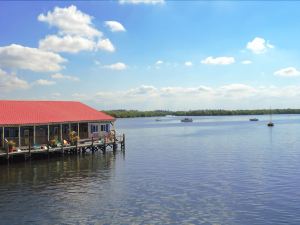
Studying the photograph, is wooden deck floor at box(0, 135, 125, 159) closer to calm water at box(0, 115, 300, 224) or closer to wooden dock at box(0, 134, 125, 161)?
wooden dock at box(0, 134, 125, 161)

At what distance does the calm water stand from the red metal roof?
4822 millimetres

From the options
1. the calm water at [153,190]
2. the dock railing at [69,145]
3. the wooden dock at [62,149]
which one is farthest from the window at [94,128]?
the calm water at [153,190]

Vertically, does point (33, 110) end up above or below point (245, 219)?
above

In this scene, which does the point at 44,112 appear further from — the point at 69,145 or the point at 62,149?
the point at 62,149

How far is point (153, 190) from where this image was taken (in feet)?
94.9

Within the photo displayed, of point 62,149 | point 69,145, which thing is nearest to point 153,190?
point 62,149

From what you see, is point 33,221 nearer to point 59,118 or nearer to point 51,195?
point 51,195

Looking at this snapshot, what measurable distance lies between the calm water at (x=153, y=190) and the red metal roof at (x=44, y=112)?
15.8 ft

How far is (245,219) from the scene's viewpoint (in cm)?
2170

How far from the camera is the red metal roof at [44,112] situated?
43.8 meters

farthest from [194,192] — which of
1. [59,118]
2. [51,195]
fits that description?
[59,118]

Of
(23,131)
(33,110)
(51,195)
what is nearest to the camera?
(51,195)

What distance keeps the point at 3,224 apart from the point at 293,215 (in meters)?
16.1

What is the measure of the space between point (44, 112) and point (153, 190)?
81.5ft
